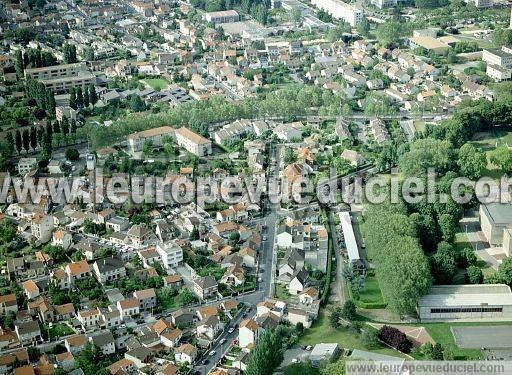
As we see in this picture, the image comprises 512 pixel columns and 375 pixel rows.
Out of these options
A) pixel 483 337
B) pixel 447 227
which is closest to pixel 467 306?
pixel 483 337

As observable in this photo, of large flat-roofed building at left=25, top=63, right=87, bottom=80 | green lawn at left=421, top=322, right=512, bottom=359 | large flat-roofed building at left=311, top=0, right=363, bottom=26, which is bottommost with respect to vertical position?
green lawn at left=421, top=322, right=512, bottom=359

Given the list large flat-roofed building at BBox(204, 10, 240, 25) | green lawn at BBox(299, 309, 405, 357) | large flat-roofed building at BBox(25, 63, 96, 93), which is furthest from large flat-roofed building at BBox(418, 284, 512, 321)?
large flat-roofed building at BBox(204, 10, 240, 25)

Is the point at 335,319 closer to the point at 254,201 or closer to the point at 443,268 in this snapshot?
the point at 443,268

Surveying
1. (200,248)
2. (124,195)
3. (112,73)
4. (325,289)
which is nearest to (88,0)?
(112,73)

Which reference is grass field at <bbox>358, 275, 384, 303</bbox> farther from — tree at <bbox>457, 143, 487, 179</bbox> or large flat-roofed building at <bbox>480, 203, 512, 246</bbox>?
tree at <bbox>457, 143, 487, 179</bbox>

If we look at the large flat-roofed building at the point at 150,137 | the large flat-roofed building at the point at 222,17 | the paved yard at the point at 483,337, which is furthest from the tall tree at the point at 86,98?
the paved yard at the point at 483,337

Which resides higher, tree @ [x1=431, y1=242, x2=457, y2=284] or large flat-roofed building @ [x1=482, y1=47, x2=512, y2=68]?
large flat-roofed building @ [x1=482, y1=47, x2=512, y2=68]

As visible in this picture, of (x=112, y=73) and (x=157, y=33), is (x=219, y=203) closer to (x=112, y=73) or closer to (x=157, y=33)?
(x=112, y=73)
